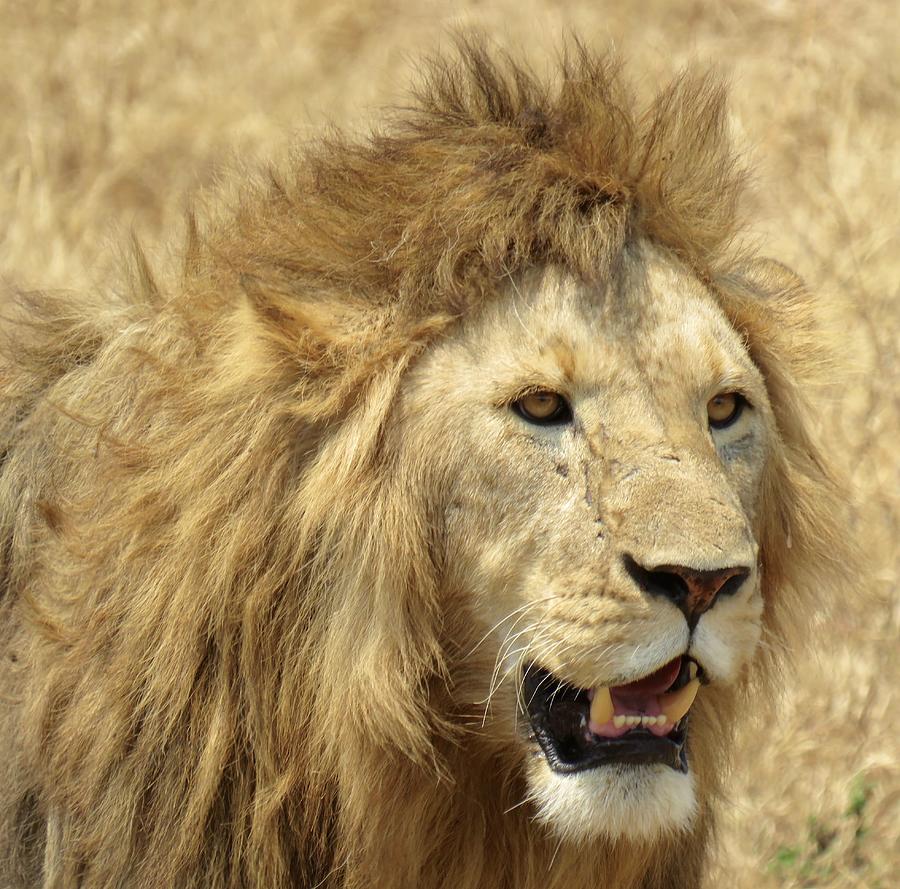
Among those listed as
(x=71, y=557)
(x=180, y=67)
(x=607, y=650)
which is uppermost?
(x=180, y=67)

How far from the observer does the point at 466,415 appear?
2965 mm

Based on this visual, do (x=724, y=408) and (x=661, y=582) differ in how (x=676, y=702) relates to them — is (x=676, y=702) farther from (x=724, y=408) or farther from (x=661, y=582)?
(x=724, y=408)

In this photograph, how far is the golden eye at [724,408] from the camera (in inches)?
121

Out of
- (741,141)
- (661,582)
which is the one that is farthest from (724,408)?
(741,141)

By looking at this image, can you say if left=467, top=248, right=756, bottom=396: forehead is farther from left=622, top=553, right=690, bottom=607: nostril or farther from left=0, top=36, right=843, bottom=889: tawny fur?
left=622, top=553, right=690, bottom=607: nostril

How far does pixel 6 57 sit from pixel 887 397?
17.9ft

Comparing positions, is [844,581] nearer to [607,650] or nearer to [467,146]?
[607,650]

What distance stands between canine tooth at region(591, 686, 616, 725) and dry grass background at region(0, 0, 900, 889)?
5.06ft

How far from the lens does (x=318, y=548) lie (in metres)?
3.05

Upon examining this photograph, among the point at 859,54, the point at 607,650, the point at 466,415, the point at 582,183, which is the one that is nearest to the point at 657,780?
the point at 607,650

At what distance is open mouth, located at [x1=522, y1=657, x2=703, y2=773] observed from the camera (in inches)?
114

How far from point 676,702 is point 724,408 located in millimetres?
576

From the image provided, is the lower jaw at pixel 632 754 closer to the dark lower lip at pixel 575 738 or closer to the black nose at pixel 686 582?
the dark lower lip at pixel 575 738

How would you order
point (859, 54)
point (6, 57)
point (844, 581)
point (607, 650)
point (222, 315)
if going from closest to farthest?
point (607, 650) < point (222, 315) < point (844, 581) < point (859, 54) < point (6, 57)
